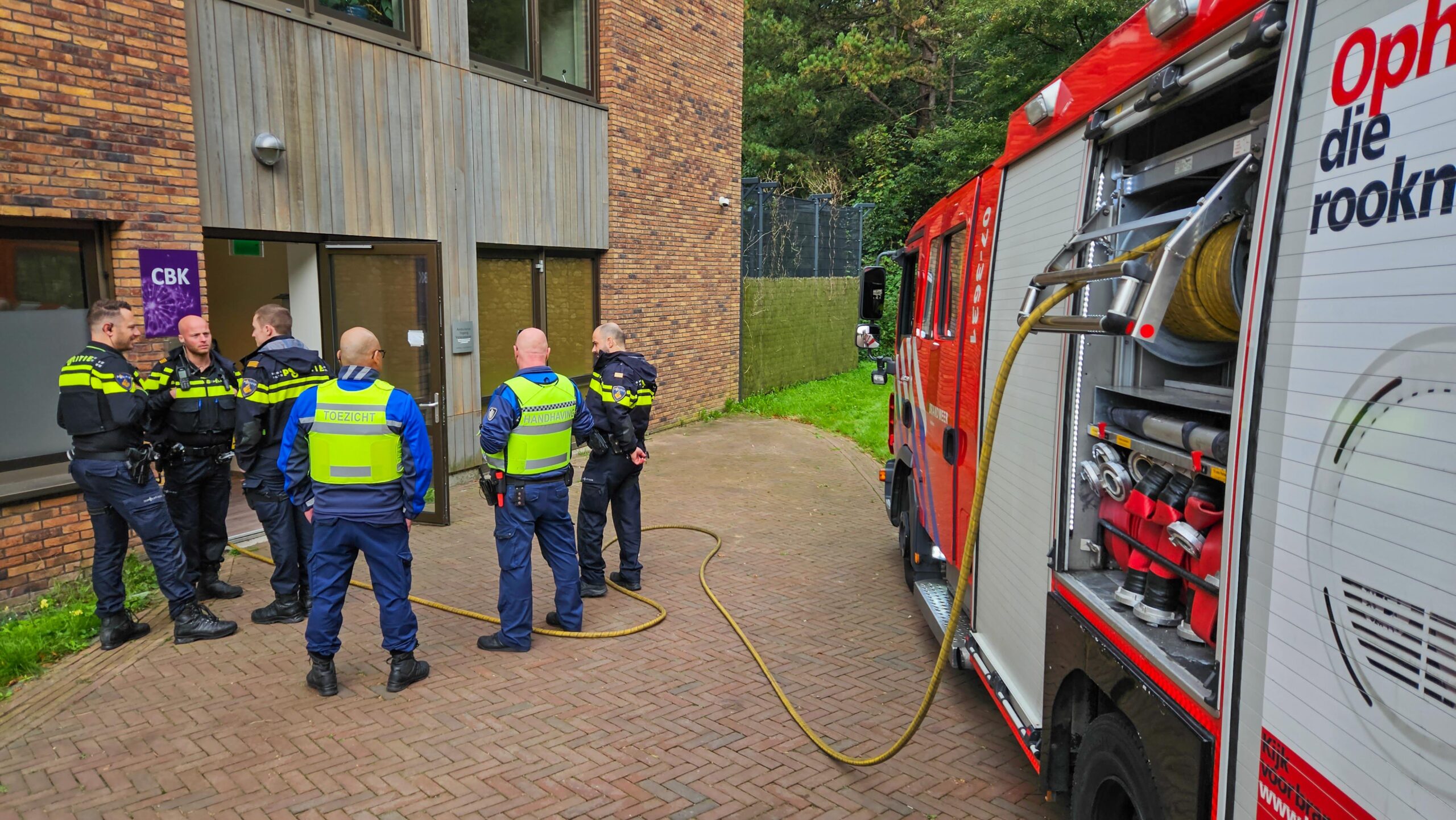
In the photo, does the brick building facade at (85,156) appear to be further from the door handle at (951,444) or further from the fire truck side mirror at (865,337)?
the door handle at (951,444)

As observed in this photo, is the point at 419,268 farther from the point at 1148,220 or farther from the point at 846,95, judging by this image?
the point at 846,95

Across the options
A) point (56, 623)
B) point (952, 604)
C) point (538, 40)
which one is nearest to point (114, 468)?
point (56, 623)

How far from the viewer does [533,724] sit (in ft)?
15.3

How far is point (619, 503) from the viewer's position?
6.63 meters

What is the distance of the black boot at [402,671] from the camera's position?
16.5 feet

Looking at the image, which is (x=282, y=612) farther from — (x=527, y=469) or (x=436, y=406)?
(x=436, y=406)

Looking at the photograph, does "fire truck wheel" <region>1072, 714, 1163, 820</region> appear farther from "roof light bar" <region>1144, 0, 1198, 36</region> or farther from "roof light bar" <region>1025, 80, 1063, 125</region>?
"roof light bar" <region>1025, 80, 1063, 125</region>

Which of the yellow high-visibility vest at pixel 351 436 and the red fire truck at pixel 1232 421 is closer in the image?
the red fire truck at pixel 1232 421

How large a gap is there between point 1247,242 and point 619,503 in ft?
15.9

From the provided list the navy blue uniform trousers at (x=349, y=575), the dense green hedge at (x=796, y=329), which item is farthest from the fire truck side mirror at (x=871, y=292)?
the dense green hedge at (x=796, y=329)

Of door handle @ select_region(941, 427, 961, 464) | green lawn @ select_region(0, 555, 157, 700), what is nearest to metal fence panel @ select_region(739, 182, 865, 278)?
green lawn @ select_region(0, 555, 157, 700)

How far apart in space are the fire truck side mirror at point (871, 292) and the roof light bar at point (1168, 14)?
4.10 m

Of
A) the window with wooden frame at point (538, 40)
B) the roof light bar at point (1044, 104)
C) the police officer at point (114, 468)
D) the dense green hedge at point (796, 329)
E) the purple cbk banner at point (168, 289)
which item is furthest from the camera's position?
the dense green hedge at point (796, 329)

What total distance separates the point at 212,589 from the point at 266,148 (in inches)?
140
